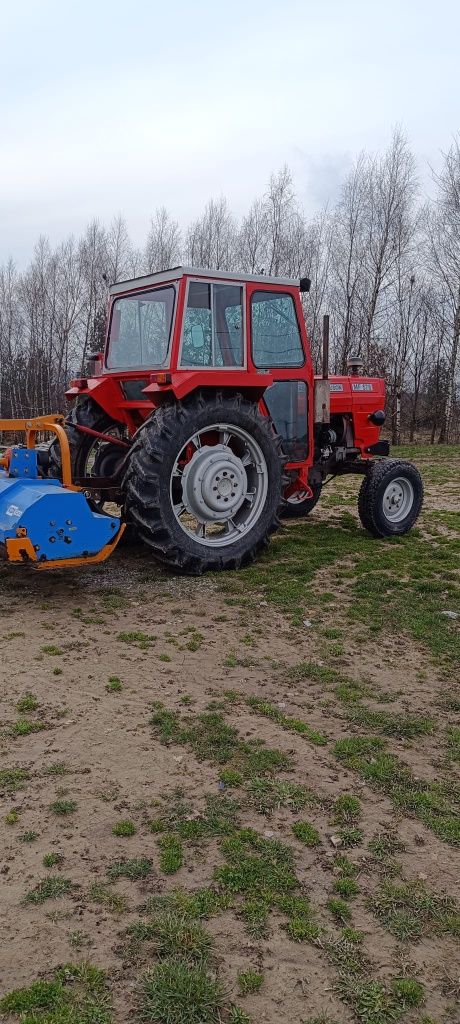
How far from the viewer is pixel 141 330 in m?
6.78

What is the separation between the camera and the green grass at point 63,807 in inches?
115

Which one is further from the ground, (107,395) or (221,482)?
(107,395)

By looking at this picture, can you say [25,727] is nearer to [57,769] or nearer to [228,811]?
[57,769]

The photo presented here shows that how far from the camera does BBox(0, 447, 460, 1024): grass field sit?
7.04 feet

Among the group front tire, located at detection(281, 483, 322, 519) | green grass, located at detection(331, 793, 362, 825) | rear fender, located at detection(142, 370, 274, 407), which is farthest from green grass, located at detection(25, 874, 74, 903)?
front tire, located at detection(281, 483, 322, 519)

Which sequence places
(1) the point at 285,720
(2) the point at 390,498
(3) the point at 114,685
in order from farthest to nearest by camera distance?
(2) the point at 390,498
(3) the point at 114,685
(1) the point at 285,720

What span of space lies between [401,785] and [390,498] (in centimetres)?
512

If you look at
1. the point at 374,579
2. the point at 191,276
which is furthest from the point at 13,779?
the point at 191,276

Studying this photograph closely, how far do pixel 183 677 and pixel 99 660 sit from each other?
0.57 metres

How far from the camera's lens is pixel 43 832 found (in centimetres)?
279

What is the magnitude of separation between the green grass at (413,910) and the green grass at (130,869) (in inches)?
31.2

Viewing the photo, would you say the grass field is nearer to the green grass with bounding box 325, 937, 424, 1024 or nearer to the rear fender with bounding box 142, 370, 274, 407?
the green grass with bounding box 325, 937, 424, 1024

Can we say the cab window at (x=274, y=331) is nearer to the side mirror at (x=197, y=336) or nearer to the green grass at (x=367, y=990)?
the side mirror at (x=197, y=336)

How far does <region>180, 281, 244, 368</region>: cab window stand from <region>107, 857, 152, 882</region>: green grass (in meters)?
4.35
